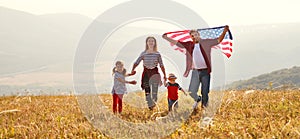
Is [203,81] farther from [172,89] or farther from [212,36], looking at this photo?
[212,36]

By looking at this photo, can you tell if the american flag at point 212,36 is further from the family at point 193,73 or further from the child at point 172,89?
the child at point 172,89

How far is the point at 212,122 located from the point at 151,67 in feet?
13.4

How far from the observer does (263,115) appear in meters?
7.94

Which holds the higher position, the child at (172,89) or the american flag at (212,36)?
the american flag at (212,36)

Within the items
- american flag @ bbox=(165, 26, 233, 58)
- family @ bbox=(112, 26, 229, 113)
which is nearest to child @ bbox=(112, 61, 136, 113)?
family @ bbox=(112, 26, 229, 113)

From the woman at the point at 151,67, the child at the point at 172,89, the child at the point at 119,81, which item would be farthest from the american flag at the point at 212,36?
the child at the point at 119,81

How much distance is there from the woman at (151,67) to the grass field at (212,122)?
533 mm

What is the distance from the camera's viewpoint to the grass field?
6.09 m

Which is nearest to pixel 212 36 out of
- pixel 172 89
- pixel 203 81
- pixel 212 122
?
pixel 203 81

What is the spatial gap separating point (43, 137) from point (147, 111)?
3274 millimetres

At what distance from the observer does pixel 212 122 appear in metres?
6.92

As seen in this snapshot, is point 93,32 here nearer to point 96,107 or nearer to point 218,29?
point 96,107

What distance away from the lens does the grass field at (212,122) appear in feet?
20.0

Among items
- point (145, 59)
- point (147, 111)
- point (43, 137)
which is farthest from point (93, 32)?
point (145, 59)
